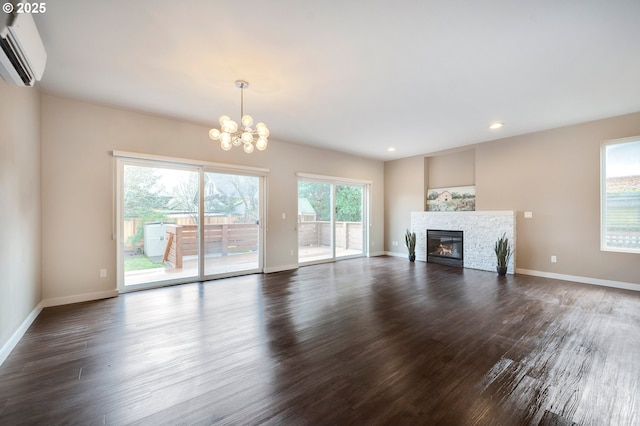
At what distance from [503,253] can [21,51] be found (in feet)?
24.4

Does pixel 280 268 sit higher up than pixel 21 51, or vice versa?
pixel 21 51

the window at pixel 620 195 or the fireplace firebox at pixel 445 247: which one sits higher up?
the window at pixel 620 195

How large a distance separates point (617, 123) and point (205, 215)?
7.41m

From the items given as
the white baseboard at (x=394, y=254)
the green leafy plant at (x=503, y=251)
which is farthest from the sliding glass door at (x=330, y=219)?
the green leafy plant at (x=503, y=251)

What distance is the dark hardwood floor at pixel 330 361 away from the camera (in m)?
1.74

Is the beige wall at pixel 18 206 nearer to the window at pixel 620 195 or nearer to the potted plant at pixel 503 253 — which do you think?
the potted plant at pixel 503 253

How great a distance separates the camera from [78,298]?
3.91 metres

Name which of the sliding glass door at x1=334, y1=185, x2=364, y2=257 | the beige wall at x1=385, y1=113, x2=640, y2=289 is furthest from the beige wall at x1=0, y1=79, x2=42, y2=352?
the beige wall at x1=385, y1=113, x2=640, y2=289

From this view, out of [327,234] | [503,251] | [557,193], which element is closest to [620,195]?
[557,193]

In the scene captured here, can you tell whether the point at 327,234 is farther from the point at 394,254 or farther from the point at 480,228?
the point at 480,228

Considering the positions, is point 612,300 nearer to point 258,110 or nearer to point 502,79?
point 502,79

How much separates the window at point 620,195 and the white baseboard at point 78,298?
326 inches

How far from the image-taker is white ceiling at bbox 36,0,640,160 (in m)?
2.20

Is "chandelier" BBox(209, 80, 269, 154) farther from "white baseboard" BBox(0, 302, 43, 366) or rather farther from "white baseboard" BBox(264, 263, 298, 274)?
"white baseboard" BBox(264, 263, 298, 274)
